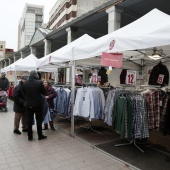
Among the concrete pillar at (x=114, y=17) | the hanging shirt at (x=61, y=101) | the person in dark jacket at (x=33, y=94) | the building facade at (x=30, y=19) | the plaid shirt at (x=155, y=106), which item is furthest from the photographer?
the building facade at (x=30, y=19)

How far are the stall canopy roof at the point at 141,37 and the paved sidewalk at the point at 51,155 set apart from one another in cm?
217

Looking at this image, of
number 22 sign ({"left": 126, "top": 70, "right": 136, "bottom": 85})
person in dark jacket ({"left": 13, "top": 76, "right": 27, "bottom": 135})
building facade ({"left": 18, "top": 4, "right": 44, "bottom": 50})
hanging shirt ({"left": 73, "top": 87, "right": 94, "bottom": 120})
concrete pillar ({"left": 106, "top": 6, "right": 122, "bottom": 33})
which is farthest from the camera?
building facade ({"left": 18, "top": 4, "right": 44, "bottom": 50})

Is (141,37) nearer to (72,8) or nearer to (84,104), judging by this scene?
(84,104)

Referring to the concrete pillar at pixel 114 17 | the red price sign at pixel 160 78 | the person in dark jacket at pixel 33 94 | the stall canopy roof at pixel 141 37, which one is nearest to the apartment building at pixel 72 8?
the concrete pillar at pixel 114 17

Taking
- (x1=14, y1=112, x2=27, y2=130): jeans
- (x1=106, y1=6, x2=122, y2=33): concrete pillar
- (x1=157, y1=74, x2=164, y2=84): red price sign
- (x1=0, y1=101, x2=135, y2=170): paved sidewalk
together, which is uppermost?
(x1=106, y1=6, x2=122, y2=33): concrete pillar

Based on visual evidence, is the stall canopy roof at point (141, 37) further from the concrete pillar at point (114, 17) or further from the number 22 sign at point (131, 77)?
the concrete pillar at point (114, 17)

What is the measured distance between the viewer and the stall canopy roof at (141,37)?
3.35m

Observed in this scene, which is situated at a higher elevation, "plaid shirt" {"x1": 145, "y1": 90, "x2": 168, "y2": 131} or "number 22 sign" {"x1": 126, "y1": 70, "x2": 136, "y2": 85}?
"number 22 sign" {"x1": 126, "y1": 70, "x2": 136, "y2": 85}

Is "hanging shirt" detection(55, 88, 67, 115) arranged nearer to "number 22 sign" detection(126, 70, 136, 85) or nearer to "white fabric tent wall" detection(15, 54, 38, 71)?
"number 22 sign" detection(126, 70, 136, 85)

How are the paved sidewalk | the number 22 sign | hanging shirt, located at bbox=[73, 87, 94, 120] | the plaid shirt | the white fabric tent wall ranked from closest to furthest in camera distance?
the paved sidewalk → the plaid shirt → hanging shirt, located at bbox=[73, 87, 94, 120] → the number 22 sign → the white fabric tent wall

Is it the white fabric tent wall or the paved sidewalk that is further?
the white fabric tent wall

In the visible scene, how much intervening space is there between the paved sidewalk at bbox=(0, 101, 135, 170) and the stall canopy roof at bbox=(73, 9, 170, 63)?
7.12ft

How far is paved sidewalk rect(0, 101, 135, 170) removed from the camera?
12.7 feet

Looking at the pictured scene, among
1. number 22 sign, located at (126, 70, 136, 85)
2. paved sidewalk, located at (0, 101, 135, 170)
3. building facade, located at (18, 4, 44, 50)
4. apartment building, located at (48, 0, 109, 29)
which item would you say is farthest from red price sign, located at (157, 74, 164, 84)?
building facade, located at (18, 4, 44, 50)
